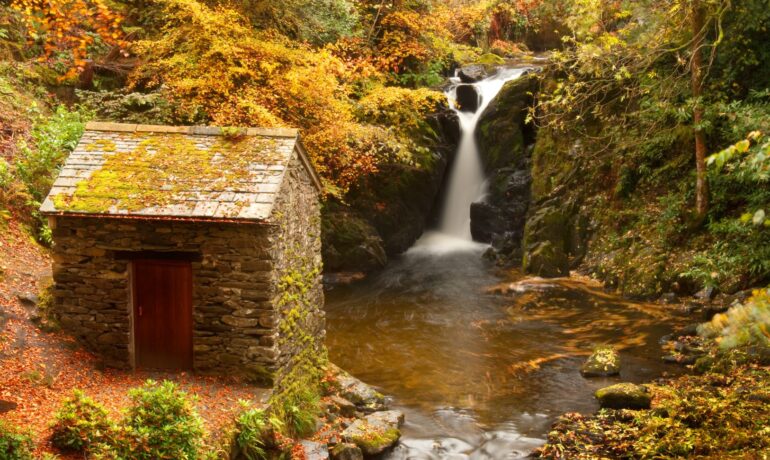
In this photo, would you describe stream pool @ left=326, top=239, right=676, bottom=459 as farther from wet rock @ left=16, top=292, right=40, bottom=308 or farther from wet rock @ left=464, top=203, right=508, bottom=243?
wet rock @ left=16, top=292, right=40, bottom=308

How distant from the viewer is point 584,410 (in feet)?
34.0

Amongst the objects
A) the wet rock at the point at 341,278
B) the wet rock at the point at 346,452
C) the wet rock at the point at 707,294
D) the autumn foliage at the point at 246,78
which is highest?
the autumn foliage at the point at 246,78

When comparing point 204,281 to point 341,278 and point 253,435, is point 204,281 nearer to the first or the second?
point 253,435

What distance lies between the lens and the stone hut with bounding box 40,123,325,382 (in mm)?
8727

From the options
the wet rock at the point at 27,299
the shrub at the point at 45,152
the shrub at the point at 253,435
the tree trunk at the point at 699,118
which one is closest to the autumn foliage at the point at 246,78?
the shrub at the point at 45,152

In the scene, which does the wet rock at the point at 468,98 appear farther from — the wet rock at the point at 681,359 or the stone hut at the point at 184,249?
the stone hut at the point at 184,249

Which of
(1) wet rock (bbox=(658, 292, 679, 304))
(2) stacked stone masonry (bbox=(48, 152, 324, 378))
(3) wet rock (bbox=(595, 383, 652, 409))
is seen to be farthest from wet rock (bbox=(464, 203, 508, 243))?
(2) stacked stone masonry (bbox=(48, 152, 324, 378))

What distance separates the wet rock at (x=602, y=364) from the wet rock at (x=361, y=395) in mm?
4233

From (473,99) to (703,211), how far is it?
11595 millimetres

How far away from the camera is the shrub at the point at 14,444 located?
570 cm

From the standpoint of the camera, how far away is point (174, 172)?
30.1 ft

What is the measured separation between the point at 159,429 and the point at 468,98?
2112 cm

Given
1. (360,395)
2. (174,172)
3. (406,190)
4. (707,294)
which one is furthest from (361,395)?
(406,190)

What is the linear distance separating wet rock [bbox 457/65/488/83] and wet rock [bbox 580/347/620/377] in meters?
16.9
